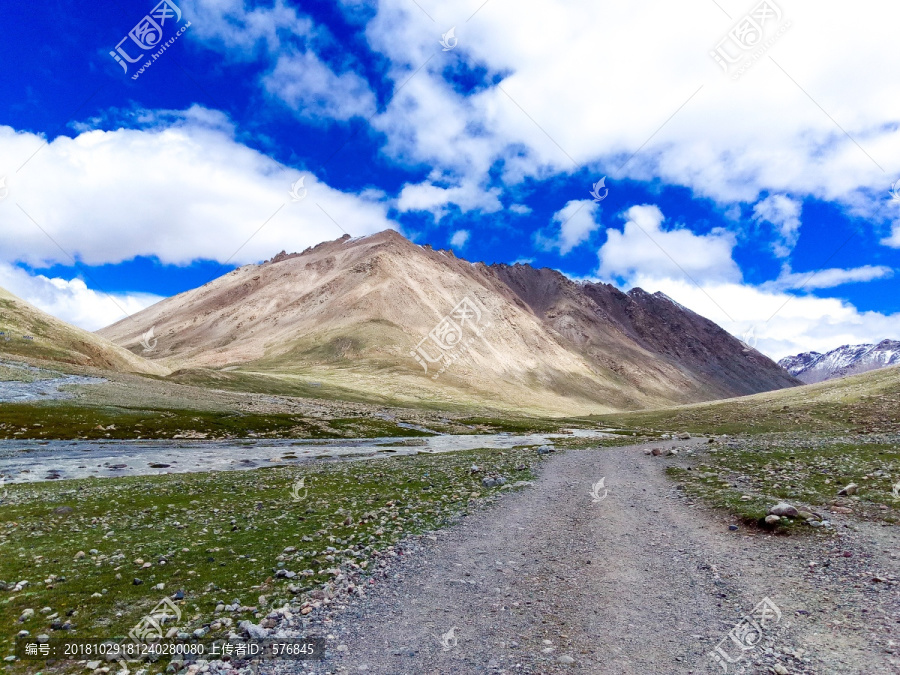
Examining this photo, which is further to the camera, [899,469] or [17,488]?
[17,488]

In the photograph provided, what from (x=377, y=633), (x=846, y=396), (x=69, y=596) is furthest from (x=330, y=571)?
(x=846, y=396)

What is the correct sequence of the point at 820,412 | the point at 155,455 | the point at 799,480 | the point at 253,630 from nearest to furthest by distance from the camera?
1. the point at 253,630
2. the point at 799,480
3. the point at 155,455
4. the point at 820,412

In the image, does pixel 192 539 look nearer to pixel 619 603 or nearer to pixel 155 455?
pixel 619 603

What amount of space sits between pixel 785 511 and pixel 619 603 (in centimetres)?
1010

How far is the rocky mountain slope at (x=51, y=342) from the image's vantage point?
130 meters

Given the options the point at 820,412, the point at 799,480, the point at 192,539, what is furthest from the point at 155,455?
the point at 820,412

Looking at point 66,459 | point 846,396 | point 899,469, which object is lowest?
point 66,459

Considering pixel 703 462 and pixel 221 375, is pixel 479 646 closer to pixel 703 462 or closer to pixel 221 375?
pixel 703 462

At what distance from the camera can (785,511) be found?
16766 millimetres

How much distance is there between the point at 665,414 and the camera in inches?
5482

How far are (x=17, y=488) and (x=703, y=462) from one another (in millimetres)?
47711

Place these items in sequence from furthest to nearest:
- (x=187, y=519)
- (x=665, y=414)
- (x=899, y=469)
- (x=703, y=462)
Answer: (x=665, y=414)
(x=703, y=462)
(x=899, y=469)
(x=187, y=519)

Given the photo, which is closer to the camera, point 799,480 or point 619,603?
point 619,603

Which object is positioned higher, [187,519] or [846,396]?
[846,396]
